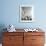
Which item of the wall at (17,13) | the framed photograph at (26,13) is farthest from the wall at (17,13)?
the framed photograph at (26,13)

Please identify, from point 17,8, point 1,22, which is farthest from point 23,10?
point 1,22

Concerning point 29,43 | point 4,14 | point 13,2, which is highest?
point 13,2

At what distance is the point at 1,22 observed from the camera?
419 centimetres

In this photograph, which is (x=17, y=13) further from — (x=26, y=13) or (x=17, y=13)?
(x=26, y=13)

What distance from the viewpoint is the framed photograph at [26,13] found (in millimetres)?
4148

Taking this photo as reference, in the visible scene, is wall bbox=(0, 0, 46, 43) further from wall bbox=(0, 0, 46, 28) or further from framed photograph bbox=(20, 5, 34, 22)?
framed photograph bbox=(20, 5, 34, 22)

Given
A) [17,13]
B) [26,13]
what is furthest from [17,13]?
[26,13]

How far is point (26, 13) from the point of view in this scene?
417 cm

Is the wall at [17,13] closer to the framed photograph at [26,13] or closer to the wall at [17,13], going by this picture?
the wall at [17,13]

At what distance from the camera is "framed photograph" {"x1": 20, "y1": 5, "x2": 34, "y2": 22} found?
415 cm

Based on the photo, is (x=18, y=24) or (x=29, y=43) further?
(x=18, y=24)

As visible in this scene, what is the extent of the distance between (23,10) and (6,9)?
576mm

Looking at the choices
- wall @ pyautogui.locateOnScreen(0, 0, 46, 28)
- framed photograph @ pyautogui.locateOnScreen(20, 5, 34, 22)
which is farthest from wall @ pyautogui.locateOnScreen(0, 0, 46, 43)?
framed photograph @ pyautogui.locateOnScreen(20, 5, 34, 22)

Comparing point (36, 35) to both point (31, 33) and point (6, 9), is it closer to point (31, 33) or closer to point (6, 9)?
point (31, 33)
